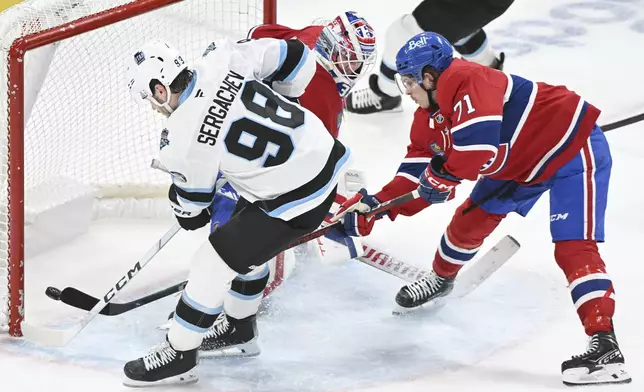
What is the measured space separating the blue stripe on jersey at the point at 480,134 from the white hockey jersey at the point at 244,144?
11.3 inches

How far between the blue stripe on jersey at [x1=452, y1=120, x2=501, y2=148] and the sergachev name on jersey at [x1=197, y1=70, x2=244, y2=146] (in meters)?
0.58

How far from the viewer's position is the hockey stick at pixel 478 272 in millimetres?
3373

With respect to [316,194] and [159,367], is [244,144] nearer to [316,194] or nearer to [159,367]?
[316,194]

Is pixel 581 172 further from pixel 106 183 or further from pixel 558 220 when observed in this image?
pixel 106 183

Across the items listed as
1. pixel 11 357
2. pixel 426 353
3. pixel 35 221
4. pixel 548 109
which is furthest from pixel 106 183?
pixel 548 109

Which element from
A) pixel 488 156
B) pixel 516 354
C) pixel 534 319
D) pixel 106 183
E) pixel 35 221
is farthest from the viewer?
pixel 106 183

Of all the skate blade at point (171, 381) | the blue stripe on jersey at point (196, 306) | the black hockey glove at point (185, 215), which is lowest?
the skate blade at point (171, 381)

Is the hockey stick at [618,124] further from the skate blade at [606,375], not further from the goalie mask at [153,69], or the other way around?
the goalie mask at [153,69]

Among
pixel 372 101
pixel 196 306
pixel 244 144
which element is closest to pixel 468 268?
pixel 196 306

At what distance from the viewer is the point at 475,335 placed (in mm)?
3234

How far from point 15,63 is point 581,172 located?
1446mm

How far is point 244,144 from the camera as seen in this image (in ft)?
8.43

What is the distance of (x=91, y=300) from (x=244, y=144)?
839mm

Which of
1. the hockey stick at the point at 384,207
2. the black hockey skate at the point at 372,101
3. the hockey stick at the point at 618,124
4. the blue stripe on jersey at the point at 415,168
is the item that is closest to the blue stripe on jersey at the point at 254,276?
the hockey stick at the point at 384,207
